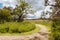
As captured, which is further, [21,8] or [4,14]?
[21,8]

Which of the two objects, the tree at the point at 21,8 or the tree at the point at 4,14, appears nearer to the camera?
the tree at the point at 4,14

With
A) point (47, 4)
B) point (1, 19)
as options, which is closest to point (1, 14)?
point (1, 19)

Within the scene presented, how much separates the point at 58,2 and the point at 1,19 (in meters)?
11.2

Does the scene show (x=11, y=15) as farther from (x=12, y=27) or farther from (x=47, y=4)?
(x=47, y=4)

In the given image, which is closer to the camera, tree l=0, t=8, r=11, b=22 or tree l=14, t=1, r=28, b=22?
tree l=0, t=8, r=11, b=22

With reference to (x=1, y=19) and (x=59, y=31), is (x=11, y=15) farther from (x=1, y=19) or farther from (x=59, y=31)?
(x=59, y=31)

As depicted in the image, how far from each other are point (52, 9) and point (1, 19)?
1084cm

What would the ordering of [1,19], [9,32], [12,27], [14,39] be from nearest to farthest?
[14,39]
[9,32]
[12,27]
[1,19]

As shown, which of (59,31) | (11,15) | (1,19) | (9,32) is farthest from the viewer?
(11,15)

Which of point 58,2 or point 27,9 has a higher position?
point 58,2

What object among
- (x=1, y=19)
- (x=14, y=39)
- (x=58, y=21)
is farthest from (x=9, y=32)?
(x=58, y=21)

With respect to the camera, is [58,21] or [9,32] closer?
[58,21]

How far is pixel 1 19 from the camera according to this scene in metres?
15.6

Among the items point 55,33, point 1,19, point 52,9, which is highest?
point 52,9
